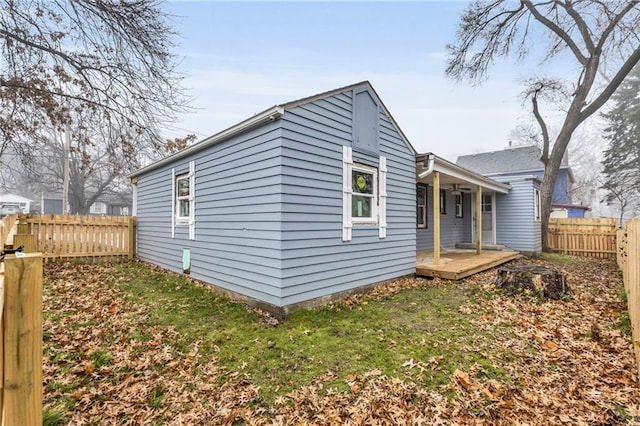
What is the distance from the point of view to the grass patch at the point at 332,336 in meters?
3.40

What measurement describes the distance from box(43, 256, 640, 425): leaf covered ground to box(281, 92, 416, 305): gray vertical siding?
0.56 metres

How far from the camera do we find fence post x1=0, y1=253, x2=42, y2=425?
1060mm

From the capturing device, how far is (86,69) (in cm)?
809

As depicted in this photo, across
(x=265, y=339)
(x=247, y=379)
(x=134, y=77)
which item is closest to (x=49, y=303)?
(x=265, y=339)

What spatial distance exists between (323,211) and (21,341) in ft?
14.9

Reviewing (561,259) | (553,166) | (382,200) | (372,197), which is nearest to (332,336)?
(372,197)

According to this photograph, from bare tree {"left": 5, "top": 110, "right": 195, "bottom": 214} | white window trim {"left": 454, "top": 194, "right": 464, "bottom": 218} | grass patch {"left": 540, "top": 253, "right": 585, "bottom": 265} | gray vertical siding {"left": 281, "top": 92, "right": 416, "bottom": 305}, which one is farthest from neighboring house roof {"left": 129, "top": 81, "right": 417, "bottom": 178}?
grass patch {"left": 540, "top": 253, "right": 585, "bottom": 265}

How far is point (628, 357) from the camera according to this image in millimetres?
3598

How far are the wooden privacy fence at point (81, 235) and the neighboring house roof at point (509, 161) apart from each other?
19.9 meters

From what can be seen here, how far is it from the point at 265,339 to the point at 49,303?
4.16m

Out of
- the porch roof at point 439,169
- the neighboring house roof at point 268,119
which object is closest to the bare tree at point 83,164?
the neighboring house roof at point 268,119

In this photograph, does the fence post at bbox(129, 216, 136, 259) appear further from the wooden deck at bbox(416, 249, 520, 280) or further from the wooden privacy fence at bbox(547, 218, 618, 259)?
the wooden privacy fence at bbox(547, 218, 618, 259)

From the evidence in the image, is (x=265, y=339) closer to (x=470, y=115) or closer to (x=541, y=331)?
(x=541, y=331)

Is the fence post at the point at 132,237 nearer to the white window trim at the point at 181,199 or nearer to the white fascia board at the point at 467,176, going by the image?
the white window trim at the point at 181,199
